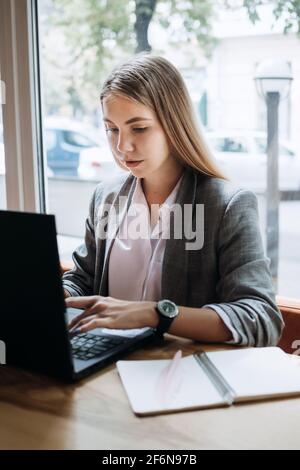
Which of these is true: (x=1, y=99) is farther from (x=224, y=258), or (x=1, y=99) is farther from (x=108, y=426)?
(x=108, y=426)

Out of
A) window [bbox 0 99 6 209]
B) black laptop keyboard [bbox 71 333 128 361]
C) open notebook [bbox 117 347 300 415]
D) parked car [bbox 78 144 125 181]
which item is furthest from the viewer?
window [bbox 0 99 6 209]

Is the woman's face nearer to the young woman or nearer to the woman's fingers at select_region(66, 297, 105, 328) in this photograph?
the young woman

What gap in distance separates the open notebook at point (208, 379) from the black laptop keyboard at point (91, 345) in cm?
5

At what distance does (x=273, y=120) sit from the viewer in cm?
176

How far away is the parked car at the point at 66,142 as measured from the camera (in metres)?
2.17

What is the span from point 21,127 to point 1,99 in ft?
0.44

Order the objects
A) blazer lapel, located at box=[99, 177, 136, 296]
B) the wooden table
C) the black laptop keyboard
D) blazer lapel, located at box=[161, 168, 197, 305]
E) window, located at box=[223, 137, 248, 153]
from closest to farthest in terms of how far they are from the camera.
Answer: the wooden table → the black laptop keyboard → blazer lapel, located at box=[161, 168, 197, 305] → blazer lapel, located at box=[99, 177, 136, 296] → window, located at box=[223, 137, 248, 153]

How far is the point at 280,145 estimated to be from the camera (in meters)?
1.78

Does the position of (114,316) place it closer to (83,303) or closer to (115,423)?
(83,303)

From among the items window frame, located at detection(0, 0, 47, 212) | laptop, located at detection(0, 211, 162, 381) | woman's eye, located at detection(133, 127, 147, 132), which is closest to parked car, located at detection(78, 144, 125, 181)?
window frame, located at detection(0, 0, 47, 212)

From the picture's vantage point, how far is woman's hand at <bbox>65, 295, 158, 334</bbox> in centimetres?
104

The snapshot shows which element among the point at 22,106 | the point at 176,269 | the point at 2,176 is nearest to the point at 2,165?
the point at 2,176

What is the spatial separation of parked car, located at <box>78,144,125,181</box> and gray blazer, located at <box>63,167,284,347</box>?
19.6 inches

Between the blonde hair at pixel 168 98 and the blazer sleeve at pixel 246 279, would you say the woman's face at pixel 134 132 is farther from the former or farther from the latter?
the blazer sleeve at pixel 246 279
